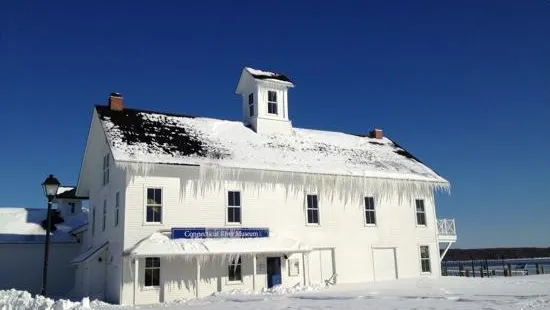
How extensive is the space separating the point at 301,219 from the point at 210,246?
550 cm

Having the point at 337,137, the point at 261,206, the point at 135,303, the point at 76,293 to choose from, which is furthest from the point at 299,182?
the point at 76,293

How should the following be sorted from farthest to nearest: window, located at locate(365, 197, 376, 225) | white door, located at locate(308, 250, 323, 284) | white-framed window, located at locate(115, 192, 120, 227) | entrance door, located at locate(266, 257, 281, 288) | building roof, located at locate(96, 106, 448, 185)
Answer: window, located at locate(365, 197, 376, 225) → white door, located at locate(308, 250, 323, 284) → entrance door, located at locate(266, 257, 281, 288) → building roof, located at locate(96, 106, 448, 185) → white-framed window, located at locate(115, 192, 120, 227)

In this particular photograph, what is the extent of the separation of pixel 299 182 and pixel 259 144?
9.81 feet

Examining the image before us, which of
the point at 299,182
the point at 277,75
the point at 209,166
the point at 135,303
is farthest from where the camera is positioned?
the point at 277,75

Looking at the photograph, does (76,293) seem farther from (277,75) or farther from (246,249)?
(277,75)

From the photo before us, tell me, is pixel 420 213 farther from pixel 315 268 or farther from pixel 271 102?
pixel 271 102

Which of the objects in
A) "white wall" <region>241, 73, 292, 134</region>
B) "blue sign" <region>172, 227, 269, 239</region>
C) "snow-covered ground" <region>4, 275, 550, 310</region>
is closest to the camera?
"snow-covered ground" <region>4, 275, 550, 310</region>

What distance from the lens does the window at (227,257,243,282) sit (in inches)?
914

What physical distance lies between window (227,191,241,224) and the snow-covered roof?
13160 millimetres

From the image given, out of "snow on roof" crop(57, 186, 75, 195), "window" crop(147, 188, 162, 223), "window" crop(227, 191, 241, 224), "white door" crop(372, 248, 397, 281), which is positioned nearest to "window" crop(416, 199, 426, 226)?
"white door" crop(372, 248, 397, 281)

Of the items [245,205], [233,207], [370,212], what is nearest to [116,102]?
[233,207]

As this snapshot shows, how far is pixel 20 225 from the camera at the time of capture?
3331cm

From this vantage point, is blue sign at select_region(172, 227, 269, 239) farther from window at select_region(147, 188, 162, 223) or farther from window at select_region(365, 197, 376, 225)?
window at select_region(365, 197, 376, 225)

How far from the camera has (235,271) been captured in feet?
76.7
